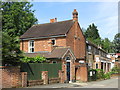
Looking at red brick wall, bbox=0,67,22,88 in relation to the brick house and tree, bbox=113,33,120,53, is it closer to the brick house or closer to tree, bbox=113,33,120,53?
the brick house

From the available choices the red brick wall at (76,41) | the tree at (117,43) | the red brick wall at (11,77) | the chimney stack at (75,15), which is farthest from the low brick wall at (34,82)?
the tree at (117,43)

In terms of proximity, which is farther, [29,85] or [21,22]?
[21,22]

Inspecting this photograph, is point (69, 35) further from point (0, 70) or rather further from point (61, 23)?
point (0, 70)

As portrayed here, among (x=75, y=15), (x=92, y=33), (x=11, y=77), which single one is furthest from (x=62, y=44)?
(x=92, y=33)

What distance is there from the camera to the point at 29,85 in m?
18.7

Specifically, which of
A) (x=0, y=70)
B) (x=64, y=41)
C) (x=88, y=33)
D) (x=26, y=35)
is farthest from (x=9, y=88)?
(x=88, y=33)

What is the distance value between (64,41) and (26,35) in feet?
23.9

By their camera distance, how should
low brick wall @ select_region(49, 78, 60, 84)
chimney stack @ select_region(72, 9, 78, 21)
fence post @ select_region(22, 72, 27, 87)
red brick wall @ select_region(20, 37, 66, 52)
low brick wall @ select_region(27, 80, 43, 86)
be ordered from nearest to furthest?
fence post @ select_region(22, 72, 27, 87)
low brick wall @ select_region(27, 80, 43, 86)
low brick wall @ select_region(49, 78, 60, 84)
red brick wall @ select_region(20, 37, 66, 52)
chimney stack @ select_region(72, 9, 78, 21)

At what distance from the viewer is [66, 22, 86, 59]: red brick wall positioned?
28.8m

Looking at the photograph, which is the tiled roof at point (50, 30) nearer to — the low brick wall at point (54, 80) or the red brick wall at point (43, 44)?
the red brick wall at point (43, 44)

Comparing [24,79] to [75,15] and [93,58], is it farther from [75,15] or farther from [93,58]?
[93,58]

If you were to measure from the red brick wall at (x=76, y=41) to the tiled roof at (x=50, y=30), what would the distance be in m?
0.88

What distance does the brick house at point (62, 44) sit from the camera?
25.1 metres

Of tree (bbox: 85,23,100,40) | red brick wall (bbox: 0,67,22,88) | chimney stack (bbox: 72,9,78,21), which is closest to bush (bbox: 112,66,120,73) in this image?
chimney stack (bbox: 72,9,78,21)
